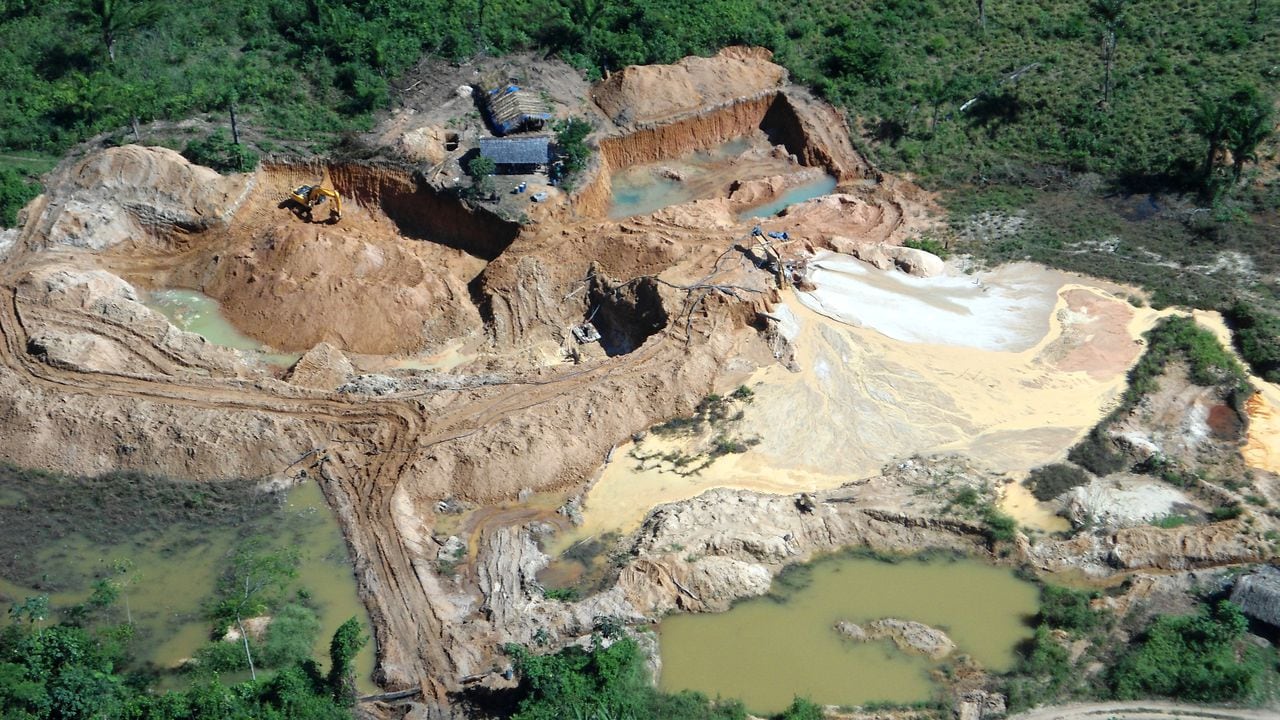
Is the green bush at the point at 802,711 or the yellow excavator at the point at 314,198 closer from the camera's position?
the green bush at the point at 802,711

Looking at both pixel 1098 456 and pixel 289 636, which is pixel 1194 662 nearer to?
pixel 1098 456

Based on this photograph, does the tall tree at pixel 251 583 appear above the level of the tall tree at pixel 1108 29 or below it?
below

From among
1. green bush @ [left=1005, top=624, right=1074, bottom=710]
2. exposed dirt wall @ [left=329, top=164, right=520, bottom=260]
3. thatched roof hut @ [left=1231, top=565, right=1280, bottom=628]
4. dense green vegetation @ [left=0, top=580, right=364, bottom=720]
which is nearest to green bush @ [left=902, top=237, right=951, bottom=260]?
exposed dirt wall @ [left=329, top=164, right=520, bottom=260]

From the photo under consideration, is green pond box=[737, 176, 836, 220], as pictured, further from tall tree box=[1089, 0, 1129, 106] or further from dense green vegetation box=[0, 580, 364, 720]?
dense green vegetation box=[0, 580, 364, 720]

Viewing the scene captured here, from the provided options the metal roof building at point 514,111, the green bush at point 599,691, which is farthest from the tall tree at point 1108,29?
the green bush at point 599,691

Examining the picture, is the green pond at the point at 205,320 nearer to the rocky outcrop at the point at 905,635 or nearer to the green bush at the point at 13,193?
the green bush at the point at 13,193

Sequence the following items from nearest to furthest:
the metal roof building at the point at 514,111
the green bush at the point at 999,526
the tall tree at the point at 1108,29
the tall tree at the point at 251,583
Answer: the tall tree at the point at 251,583 < the green bush at the point at 999,526 < the metal roof building at the point at 514,111 < the tall tree at the point at 1108,29

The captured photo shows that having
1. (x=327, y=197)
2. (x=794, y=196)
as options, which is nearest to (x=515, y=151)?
(x=327, y=197)

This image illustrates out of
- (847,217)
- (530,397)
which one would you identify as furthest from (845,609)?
(847,217)
